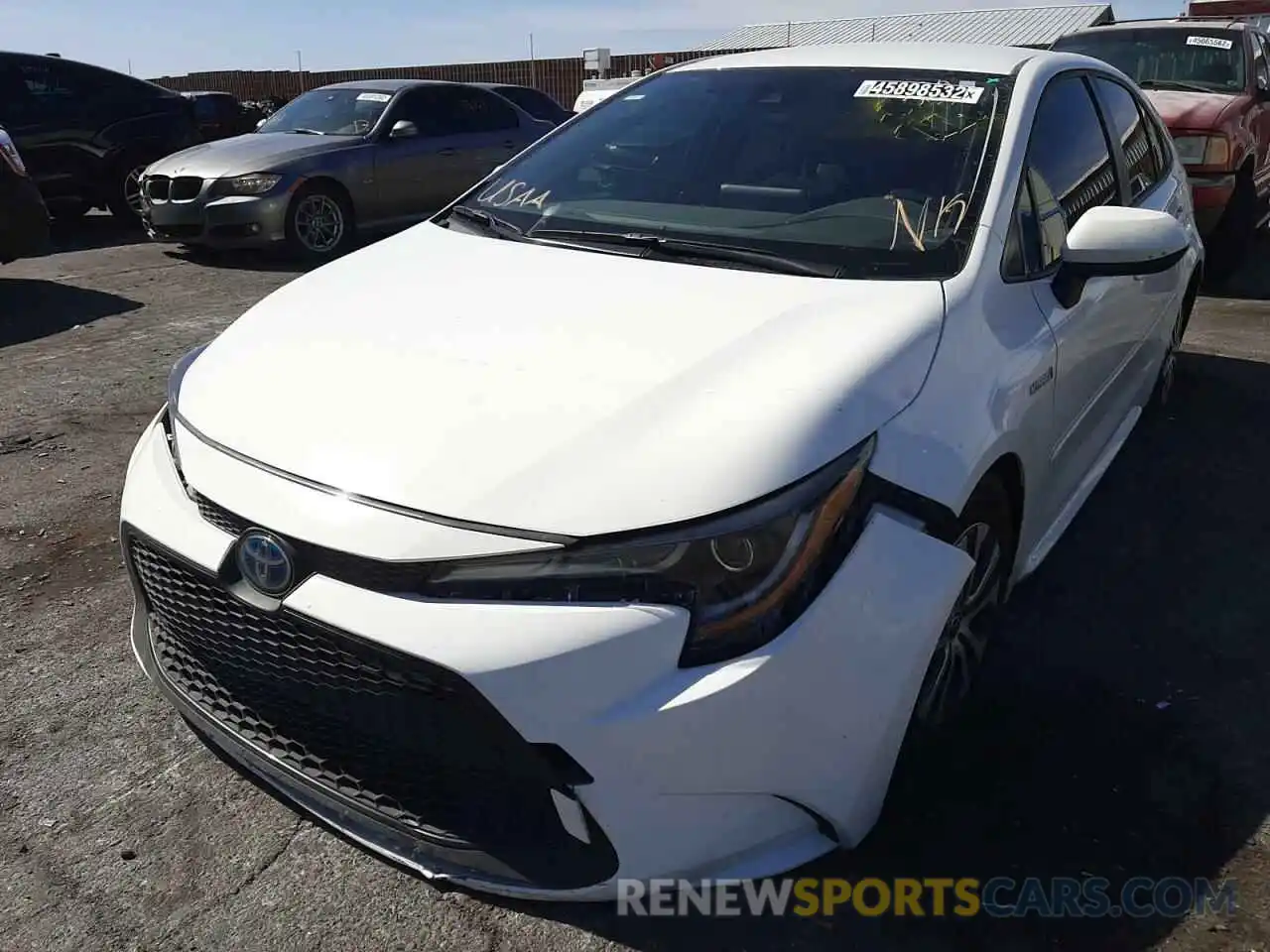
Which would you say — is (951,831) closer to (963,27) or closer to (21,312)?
(21,312)

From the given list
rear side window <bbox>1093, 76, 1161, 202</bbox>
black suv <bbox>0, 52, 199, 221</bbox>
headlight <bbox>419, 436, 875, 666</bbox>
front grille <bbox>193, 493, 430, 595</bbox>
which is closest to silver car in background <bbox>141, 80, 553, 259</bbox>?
black suv <bbox>0, 52, 199, 221</bbox>

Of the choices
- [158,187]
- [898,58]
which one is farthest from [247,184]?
[898,58]

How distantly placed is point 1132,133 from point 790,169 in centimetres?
175

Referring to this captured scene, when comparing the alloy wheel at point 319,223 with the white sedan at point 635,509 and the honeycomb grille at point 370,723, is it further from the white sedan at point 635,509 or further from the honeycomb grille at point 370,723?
the honeycomb grille at point 370,723

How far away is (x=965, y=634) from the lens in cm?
248

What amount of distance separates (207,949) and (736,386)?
144 cm

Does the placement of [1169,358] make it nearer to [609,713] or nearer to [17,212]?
[609,713]

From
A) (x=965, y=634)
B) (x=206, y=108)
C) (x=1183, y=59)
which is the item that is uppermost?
(x=1183, y=59)

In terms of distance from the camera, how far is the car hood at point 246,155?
8266 mm

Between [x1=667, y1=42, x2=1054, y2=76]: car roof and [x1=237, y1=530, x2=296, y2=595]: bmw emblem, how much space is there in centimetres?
223

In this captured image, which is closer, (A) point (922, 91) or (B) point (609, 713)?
(B) point (609, 713)

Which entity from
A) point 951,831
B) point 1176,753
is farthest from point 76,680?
point 1176,753

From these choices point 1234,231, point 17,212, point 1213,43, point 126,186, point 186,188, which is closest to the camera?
point 17,212

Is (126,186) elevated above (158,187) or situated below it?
below
